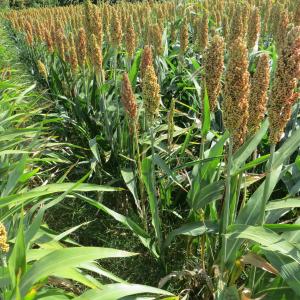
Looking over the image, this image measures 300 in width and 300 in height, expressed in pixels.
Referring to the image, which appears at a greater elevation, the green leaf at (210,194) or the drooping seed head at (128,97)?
the drooping seed head at (128,97)

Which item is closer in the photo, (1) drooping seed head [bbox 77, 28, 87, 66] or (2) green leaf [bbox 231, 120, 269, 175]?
(2) green leaf [bbox 231, 120, 269, 175]

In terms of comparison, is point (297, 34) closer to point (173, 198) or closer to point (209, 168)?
point (209, 168)

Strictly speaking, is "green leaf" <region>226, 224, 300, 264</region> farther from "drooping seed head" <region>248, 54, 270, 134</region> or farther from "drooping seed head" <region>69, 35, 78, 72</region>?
"drooping seed head" <region>69, 35, 78, 72</region>

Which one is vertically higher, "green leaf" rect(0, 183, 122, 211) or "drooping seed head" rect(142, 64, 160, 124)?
"drooping seed head" rect(142, 64, 160, 124)

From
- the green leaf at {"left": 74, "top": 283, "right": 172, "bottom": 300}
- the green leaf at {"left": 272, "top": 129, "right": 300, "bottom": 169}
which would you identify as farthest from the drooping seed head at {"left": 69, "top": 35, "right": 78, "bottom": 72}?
the green leaf at {"left": 74, "top": 283, "right": 172, "bottom": 300}

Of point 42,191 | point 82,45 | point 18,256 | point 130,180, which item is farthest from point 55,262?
point 82,45

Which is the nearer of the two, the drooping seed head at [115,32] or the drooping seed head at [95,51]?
the drooping seed head at [95,51]

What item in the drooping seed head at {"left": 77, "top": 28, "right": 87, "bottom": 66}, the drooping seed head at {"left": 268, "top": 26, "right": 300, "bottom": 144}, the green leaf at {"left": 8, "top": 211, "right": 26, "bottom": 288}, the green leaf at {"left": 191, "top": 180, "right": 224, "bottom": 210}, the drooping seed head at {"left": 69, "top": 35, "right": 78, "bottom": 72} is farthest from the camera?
the drooping seed head at {"left": 69, "top": 35, "right": 78, "bottom": 72}

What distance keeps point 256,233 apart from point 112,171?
1955mm

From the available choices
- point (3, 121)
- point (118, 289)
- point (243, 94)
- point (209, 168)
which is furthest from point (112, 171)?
point (243, 94)

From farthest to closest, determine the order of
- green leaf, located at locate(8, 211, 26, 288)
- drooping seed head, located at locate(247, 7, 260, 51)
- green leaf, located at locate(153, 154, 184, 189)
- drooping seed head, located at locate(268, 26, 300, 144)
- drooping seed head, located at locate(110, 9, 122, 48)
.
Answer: drooping seed head, located at locate(110, 9, 122, 48) < drooping seed head, located at locate(247, 7, 260, 51) < green leaf, located at locate(153, 154, 184, 189) < green leaf, located at locate(8, 211, 26, 288) < drooping seed head, located at locate(268, 26, 300, 144)

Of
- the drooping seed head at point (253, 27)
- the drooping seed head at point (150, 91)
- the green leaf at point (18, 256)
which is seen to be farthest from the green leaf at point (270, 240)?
the drooping seed head at point (253, 27)

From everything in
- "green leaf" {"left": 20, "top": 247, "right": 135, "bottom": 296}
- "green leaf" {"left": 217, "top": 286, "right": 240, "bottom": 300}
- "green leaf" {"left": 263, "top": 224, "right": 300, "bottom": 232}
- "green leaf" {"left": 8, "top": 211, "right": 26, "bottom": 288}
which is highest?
"green leaf" {"left": 8, "top": 211, "right": 26, "bottom": 288}

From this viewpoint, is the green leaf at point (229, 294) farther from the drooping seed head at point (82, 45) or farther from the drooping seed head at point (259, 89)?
the drooping seed head at point (82, 45)
